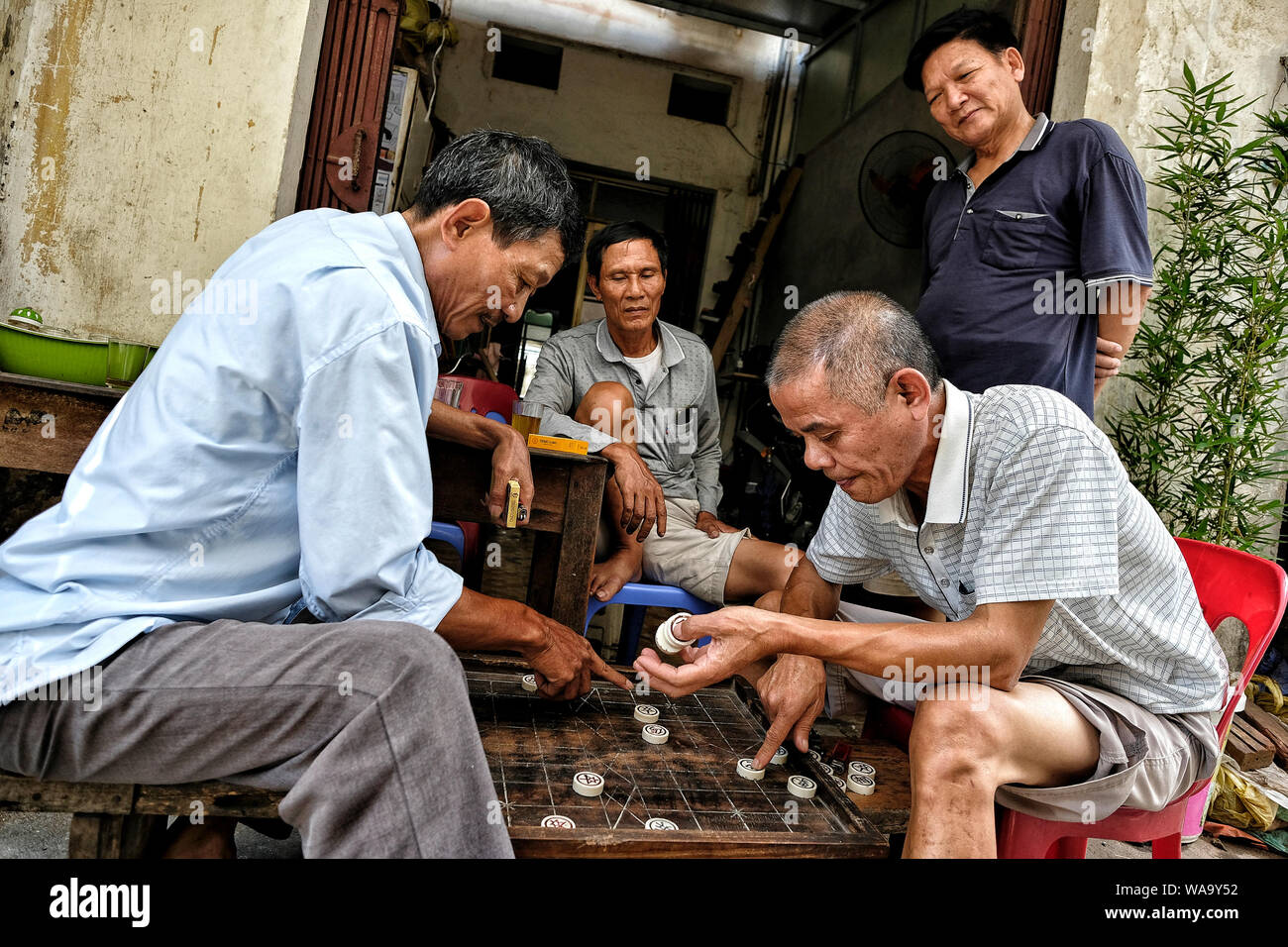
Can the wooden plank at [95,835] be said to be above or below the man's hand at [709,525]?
below

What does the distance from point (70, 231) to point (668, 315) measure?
7.73 meters

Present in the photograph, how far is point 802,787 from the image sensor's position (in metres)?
1.89

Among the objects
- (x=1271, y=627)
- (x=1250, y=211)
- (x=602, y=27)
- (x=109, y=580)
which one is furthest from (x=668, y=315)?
(x=109, y=580)

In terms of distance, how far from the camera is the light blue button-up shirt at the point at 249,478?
1.38 m

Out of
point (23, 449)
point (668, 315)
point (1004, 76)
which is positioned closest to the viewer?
point (23, 449)

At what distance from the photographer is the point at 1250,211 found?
3678 millimetres

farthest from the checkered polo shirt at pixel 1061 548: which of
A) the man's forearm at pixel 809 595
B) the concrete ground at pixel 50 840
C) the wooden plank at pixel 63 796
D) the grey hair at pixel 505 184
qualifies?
the concrete ground at pixel 50 840

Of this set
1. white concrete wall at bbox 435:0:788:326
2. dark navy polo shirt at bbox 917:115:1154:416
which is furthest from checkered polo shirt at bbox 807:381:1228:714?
white concrete wall at bbox 435:0:788:326

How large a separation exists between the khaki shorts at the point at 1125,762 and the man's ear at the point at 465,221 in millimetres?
1311

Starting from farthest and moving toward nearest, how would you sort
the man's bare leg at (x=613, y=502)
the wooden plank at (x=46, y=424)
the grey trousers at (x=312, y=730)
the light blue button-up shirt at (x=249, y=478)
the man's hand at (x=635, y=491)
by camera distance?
the man's bare leg at (x=613, y=502), the man's hand at (x=635, y=491), the wooden plank at (x=46, y=424), the light blue button-up shirt at (x=249, y=478), the grey trousers at (x=312, y=730)

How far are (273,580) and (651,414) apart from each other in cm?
213

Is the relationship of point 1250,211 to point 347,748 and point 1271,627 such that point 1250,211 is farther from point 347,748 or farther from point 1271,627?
point 347,748

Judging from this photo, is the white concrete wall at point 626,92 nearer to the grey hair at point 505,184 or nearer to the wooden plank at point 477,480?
the wooden plank at point 477,480

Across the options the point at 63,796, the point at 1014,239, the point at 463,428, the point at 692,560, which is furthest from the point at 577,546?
the point at 1014,239
